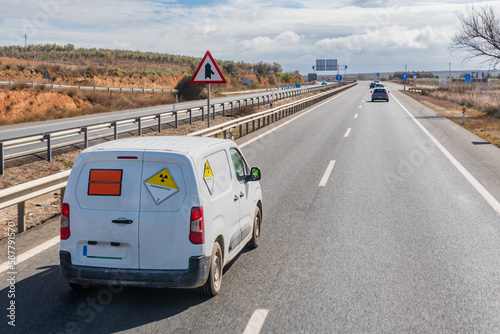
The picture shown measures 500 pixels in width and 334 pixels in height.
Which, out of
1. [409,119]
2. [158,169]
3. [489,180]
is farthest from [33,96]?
[158,169]

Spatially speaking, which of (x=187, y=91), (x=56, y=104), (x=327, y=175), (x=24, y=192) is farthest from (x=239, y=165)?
(x=187, y=91)

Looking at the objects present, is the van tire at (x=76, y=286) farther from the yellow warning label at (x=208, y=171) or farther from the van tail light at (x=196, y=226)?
the yellow warning label at (x=208, y=171)

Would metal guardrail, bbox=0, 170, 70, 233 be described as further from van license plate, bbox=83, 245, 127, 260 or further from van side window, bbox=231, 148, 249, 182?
van side window, bbox=231, 148, 249, 182

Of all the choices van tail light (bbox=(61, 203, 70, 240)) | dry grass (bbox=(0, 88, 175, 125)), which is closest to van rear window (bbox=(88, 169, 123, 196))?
van tail light (bbox=(61, 203, 70, 240))

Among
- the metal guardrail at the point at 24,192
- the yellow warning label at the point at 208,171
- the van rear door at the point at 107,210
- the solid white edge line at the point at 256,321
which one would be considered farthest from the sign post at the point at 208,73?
the solid white edge line at the point at 256,321

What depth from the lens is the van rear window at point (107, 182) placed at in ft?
15.7

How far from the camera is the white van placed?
4.75m

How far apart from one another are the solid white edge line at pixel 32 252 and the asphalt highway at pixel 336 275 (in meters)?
0.12

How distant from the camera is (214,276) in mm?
5168

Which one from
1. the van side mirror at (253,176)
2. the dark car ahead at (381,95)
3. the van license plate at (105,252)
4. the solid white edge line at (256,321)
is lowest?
the solid white edge line at (256,321)

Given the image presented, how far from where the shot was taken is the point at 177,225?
15.6 ft

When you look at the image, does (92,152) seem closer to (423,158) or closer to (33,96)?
(423,158)

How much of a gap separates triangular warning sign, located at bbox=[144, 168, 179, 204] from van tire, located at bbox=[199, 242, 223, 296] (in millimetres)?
764

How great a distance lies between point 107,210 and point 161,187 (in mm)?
560
